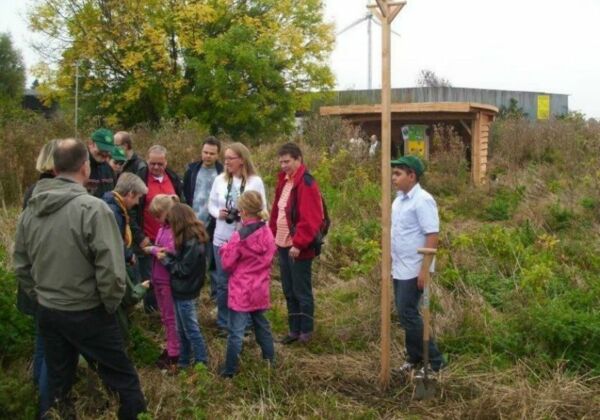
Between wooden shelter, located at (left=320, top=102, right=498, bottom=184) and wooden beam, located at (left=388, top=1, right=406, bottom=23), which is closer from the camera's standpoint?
wooden beam, located at (left=388, top=1, right=406, bottom=23)

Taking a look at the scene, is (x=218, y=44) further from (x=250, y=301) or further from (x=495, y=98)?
(x=495, y=98)

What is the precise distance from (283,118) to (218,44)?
4.07m

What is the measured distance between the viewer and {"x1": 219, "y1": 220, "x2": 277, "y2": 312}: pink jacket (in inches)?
203

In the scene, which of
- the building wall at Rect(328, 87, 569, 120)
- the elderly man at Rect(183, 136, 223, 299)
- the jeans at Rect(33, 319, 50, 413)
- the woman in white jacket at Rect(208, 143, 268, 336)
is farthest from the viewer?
the building wall at Rect(328, 87, 569, 120)

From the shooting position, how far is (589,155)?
14.3 m

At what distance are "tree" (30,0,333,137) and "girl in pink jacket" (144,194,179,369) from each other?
15715 millimetres

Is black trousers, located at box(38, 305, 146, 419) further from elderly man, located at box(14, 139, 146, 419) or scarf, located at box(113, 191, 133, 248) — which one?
scarf, located at box(113, 191, 133, 248)

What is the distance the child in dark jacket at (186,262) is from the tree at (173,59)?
15995mm

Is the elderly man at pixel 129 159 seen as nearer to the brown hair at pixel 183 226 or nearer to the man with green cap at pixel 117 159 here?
the man with green cap at pixel 117 159

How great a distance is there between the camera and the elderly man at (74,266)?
148 inches

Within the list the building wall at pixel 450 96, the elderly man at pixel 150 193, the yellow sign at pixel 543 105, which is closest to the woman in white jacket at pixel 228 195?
the elderly man at pixel 150 193

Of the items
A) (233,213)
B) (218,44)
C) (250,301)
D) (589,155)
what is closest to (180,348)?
(250,301)

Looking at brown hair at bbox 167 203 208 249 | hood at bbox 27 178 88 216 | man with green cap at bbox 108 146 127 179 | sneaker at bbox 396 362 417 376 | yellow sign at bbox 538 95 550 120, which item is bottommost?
sneaker at bbox 396 362 417 376

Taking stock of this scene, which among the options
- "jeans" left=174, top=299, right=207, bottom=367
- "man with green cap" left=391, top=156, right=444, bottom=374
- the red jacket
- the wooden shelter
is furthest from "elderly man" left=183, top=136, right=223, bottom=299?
the wooden shelter
